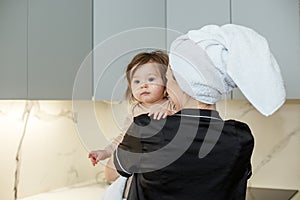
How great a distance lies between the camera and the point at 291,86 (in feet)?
5.15

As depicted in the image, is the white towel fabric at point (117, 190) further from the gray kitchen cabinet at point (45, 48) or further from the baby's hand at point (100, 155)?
the gray kitchen cabinet at point (45, 48)

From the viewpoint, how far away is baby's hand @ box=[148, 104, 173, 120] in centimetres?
94

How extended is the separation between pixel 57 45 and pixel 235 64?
30.4 inches

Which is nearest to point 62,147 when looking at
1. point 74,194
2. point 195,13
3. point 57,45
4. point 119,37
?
point 74,194

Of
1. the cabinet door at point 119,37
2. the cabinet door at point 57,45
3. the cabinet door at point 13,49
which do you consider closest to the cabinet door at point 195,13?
the cabinet door at point 119,37

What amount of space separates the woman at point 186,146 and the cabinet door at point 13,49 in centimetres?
52

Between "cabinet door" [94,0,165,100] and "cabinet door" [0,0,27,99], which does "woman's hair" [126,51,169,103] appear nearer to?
"cabinet door" [94,0,165,100]

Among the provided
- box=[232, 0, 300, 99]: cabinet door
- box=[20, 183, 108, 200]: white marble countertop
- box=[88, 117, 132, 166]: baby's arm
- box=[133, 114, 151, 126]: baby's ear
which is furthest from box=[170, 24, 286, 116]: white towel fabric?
box=[20, 183, 108, 200]: white marble countertop

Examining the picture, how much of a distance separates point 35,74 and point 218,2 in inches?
28.3

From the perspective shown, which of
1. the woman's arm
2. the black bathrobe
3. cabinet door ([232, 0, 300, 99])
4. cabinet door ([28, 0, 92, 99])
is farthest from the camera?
cabinet door ([232, 0, 300, 99])

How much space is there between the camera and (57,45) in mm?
1512

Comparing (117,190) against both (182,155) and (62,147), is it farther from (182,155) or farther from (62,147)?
(62,147)

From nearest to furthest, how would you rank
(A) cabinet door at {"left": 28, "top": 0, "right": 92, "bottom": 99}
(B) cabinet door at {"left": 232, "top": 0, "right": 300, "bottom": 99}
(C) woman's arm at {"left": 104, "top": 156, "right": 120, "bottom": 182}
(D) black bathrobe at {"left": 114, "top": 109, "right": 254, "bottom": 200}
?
(D) black bathrobe at {"left": 114, "top": 109, "right": 254, "bottom": 200}
(C) woman's arm at {"left": 104, "top": 156, "right": 120, "bottom": 182}
(A) cabinet door at {"left": 28, "top": 0, "right": 92, "bottom": 99}
(B) cabinet door at {"left": 232, "top": 0, "right": 300, "bottom": 99}

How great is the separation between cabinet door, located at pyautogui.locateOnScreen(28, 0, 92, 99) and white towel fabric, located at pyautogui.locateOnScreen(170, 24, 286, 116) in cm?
52
